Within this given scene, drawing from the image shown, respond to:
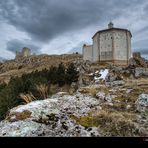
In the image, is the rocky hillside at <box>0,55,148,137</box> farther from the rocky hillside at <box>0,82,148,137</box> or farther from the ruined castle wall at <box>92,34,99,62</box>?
the ruined castle wall at <box>92,34,99,62</box>

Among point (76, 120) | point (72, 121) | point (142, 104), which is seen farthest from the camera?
point (142, 104)

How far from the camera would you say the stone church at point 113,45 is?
43.0 m

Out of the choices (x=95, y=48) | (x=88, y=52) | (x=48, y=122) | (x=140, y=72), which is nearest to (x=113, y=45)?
(x=95, y=48)

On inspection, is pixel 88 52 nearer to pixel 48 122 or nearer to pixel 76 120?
pixel 76 120

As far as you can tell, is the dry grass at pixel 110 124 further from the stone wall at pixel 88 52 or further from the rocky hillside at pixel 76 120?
the stone wall at pixel 88 52

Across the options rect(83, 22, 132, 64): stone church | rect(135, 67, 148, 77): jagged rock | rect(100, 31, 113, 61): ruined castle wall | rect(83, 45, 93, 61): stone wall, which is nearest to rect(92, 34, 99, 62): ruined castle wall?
rect(83, 22, 132, 64): stone church

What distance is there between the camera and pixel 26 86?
18141mm

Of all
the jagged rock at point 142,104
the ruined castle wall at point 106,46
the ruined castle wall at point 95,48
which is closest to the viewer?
the jagged rock at point 142,104

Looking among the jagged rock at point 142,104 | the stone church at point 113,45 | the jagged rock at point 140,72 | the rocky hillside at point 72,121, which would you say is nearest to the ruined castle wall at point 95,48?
the stone church at point 113,45

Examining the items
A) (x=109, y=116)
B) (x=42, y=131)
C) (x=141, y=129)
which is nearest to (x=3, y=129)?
(x=42, y=131)

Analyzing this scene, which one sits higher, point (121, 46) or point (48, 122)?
point (121, 46)

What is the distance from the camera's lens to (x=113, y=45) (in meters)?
42.8
